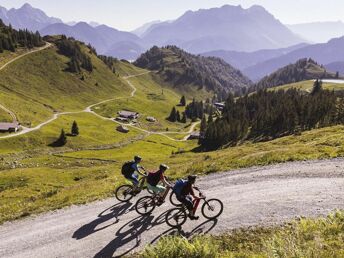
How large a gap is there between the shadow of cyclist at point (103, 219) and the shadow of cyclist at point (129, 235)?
1511mm

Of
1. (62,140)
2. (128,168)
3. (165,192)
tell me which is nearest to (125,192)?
(128,168)

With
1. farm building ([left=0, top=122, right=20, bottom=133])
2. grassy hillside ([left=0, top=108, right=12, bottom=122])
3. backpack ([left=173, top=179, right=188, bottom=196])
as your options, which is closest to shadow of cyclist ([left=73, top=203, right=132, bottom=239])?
backpack ([left=173, top=179, right=188, bottom=196])

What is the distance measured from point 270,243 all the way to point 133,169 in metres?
13.1

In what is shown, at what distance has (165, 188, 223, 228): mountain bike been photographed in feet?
68.4

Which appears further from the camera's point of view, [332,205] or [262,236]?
[332,205]

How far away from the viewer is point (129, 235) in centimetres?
2084

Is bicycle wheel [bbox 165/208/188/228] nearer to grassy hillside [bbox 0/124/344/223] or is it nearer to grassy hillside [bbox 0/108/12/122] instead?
grassy hillside [bbox 0/124/344/223]

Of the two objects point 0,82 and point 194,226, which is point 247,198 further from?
point 0,82

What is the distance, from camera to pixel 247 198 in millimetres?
23547

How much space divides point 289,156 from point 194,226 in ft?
53.7

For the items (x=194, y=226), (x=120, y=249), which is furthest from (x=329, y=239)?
(x=120, y=249)

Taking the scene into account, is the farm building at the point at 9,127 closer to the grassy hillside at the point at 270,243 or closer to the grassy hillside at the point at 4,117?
the grassy hillside at the point at 4,117

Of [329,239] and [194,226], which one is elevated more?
[329,239]

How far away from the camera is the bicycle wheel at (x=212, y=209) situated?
69.8ft
